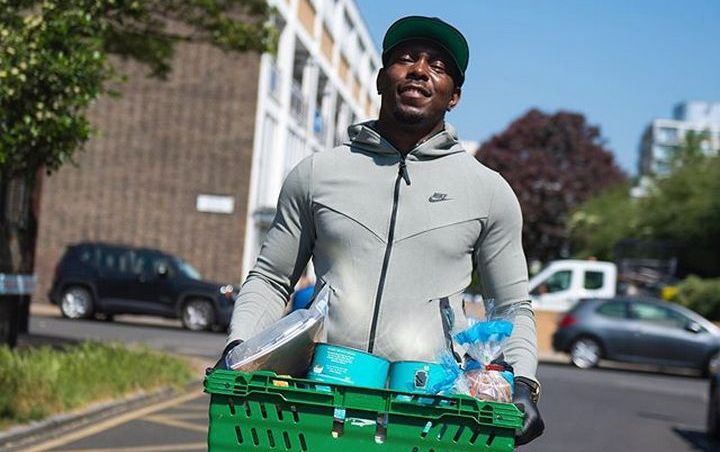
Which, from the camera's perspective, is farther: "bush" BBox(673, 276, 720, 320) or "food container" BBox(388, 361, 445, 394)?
"bush" BBox(673, 276, 720, 320)

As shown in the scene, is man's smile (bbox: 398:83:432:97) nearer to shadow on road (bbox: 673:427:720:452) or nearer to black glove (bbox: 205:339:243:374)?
black glove (bbox: 205:339:243:374)

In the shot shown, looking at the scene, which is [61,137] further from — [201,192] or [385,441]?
[201,192]

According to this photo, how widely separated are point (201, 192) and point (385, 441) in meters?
32.8

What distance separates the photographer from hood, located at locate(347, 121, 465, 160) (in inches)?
135

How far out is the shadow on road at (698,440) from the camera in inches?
544

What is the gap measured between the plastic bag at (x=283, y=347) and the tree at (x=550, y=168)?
63.4 metres

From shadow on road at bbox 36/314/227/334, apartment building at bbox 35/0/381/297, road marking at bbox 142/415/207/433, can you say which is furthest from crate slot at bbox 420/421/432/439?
apartment building at bbox 35/0/381/297

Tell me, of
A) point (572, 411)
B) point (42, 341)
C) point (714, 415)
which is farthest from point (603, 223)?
point (714, 415)

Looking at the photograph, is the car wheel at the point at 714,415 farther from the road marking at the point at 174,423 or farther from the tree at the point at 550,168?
the tree at the point at 550,168

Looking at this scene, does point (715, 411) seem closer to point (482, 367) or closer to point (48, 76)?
point (48, 76)

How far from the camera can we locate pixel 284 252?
3525 mm

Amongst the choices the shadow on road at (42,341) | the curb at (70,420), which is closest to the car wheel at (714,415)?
the curb at (70,420)

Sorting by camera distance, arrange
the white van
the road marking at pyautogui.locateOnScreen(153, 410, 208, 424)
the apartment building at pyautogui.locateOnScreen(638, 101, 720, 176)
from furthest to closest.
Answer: the apartment building at pyautogui.locateOnScreen(638, 101, 720, 176) → the white van → the road marking at pyautogui.locateOnScreen(153, 410, 208, 424)

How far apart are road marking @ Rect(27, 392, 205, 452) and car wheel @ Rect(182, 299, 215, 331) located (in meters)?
12.4
